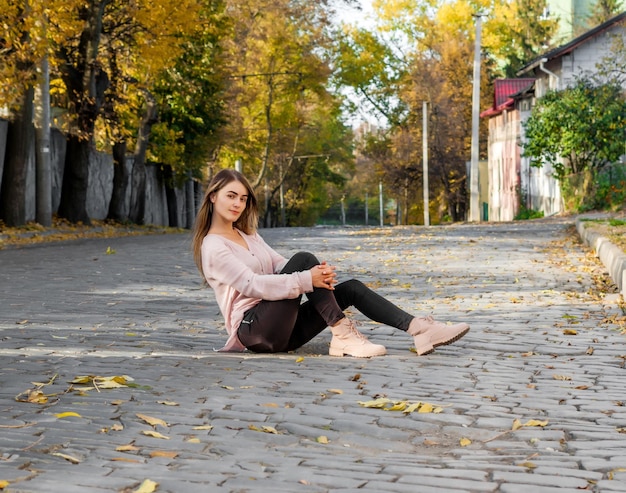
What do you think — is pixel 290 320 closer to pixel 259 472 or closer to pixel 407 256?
pixel 259 472

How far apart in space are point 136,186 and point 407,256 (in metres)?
20.5

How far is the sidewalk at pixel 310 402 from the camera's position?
463 cm

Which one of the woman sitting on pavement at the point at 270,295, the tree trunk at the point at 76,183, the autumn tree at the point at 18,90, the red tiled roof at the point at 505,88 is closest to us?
the woman sitting on pavement at the point at 270,295

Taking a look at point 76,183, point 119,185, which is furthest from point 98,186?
point 76,183

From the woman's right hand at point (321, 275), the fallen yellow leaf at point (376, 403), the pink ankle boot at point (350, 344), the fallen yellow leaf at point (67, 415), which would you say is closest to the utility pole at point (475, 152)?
the pink ankle boot at point (350, 344)

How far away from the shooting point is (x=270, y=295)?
790 centimetres

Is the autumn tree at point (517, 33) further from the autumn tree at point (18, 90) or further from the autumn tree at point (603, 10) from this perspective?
the autumn tree at point (18, 90)

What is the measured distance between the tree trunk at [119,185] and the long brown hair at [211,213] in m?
27.7

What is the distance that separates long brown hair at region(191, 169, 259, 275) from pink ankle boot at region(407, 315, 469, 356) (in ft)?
4.29

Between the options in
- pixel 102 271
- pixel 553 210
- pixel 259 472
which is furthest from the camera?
pixel 553 210

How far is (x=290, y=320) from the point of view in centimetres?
803

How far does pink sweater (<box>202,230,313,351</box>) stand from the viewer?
7.84 m

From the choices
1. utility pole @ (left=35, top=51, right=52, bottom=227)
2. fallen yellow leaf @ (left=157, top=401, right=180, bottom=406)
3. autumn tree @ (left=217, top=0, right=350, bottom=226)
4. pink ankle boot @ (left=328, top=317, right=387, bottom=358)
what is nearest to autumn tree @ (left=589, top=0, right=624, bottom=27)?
autumn tree @ (left=217, top=0, right=350, bottom=226)

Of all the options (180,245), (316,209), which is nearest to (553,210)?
(180,245)
